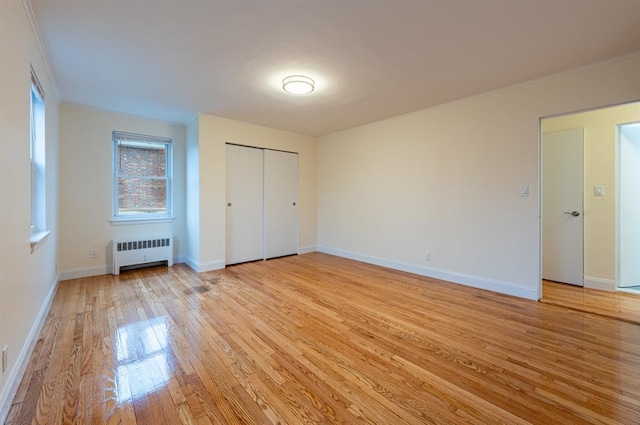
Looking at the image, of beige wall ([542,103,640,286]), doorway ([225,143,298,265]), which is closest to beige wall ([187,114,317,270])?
doorway ([225,143,298,265])

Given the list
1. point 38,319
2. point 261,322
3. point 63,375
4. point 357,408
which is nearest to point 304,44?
point 261,322

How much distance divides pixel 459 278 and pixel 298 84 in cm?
327

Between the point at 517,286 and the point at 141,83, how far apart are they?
506 centimetres

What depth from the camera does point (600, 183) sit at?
3441 mm

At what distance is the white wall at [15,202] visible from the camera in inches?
59.0

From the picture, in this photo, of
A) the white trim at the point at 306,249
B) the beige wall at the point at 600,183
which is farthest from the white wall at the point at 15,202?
the beige wall at the point at 600,183

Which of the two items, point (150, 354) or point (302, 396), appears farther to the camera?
point (150, 354)

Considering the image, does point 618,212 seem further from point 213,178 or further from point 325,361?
point 213,178

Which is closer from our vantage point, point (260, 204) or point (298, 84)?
point (298, 84)

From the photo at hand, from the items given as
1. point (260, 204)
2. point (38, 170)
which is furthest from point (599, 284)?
point (38, 170)

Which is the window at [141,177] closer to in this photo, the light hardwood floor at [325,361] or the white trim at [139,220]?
the white trim at [139,220]

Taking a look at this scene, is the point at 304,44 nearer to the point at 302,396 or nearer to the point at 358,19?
the point at 358,19

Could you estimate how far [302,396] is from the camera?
1.59 meters

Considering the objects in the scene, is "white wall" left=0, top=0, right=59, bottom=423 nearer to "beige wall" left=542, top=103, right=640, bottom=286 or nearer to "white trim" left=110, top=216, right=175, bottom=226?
"white trim" left=110, top=216, right=175, bottom=226
